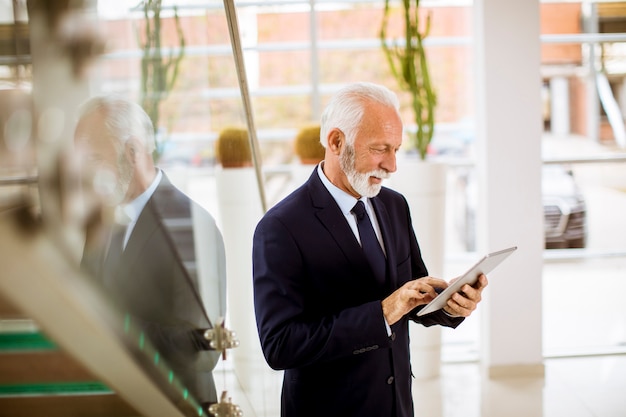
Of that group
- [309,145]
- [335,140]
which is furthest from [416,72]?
[335,140]

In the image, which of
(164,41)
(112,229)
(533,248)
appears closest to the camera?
(112,229)

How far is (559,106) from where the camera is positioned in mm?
5059

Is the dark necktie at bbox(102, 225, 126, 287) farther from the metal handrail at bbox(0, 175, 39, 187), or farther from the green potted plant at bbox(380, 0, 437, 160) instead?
the green potted plant at bbox(380, 0, 437, 160)

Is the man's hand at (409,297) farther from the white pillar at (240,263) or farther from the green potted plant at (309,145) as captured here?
the green potted plant at (309,145)

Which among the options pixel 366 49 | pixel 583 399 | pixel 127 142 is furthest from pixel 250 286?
pixel 366 49

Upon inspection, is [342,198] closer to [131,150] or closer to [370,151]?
[370,151]

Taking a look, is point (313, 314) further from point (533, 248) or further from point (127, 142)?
point (533, 248)

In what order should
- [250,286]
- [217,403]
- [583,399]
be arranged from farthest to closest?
[583,399], [250,286], [217,403]

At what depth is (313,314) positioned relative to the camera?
159cm

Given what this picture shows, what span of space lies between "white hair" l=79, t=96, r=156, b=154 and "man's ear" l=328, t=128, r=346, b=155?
3.38 feet

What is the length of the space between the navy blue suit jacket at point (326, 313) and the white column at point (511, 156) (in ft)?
8.60

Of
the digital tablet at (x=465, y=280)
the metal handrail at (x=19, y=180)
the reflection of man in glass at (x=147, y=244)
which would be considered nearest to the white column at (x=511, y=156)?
the digital tablet at (x=465, y=280)

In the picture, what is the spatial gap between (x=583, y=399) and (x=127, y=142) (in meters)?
3.91

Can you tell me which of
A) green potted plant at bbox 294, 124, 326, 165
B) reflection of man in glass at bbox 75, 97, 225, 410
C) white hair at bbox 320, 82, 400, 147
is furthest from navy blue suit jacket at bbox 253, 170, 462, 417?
green potted plant at bbox 294, 124, 326, 165
